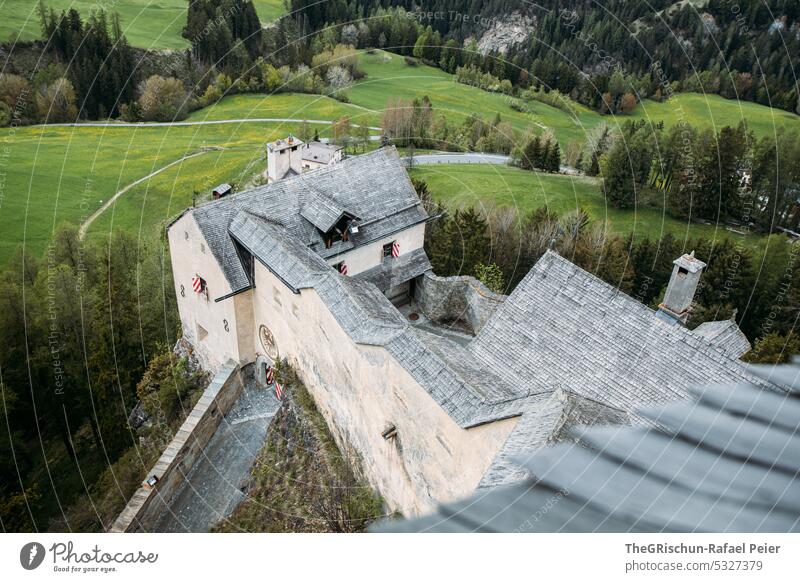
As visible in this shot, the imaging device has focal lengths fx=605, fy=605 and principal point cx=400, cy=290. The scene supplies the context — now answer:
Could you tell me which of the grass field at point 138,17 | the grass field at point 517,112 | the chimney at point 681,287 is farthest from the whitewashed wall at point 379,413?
the grass field at point 138,17

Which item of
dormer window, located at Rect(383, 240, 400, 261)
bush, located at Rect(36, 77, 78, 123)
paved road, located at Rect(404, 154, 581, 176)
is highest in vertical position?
bush, located at Rect(36, 77, 78, 123)

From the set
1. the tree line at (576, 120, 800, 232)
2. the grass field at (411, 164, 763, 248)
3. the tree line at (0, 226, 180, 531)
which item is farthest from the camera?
the grass field at (411, 164, 763, 248)

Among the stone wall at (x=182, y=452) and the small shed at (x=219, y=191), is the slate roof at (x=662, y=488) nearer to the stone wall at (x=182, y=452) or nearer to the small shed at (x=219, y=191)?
the stone wall at (x=182, y=452)

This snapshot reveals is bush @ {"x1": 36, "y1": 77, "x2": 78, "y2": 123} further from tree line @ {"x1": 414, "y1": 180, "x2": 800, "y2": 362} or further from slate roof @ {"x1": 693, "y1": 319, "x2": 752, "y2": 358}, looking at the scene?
slate roof @ {"x1": 693, "y1": 319, "x2": 752, "y2": 358}

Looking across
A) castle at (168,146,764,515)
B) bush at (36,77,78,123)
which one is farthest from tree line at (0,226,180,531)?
bush at (36,77,78,123)
